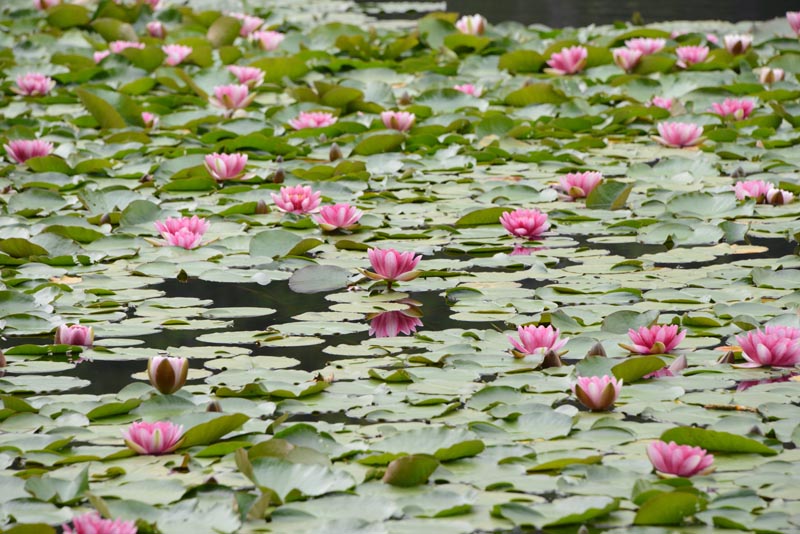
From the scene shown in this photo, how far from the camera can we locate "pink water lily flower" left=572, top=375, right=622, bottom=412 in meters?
2.42

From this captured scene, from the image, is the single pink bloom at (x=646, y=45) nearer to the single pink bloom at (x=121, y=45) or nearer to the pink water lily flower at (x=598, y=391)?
the single pink bloom at (x=121, y=45)

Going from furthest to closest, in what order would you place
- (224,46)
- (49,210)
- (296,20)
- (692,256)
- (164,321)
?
(296,20), (224,46), (49,210), (692,256), (164,321)

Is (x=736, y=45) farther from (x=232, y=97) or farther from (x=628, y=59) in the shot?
(x=232, y=97)

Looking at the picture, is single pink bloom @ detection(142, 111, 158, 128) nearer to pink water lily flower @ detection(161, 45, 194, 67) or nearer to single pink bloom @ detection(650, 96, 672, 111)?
pink water lily flower @ detection(161, 45, 194, 67)

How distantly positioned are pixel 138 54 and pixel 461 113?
204cm

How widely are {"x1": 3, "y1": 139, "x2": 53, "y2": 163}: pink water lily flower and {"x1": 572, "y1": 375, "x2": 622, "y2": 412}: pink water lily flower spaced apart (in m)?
2.91

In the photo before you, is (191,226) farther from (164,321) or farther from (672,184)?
(672,184)

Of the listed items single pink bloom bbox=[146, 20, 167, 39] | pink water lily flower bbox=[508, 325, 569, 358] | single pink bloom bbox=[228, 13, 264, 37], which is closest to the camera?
pink water lily flower bbox=[508, 325, 569, 358]

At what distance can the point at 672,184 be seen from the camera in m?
4.40

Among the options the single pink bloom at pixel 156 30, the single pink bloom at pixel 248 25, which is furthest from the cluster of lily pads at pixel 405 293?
the single pink bloom at pixel 248 25

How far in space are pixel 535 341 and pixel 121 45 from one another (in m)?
4.88

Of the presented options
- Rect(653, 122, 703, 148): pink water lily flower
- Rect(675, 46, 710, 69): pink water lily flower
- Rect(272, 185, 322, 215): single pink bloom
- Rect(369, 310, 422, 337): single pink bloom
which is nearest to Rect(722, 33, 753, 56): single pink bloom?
Rect(675, 46, 710, 69): pink water lily flower

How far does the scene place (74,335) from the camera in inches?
112

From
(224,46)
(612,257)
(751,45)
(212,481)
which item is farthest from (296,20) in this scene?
(212,481)
